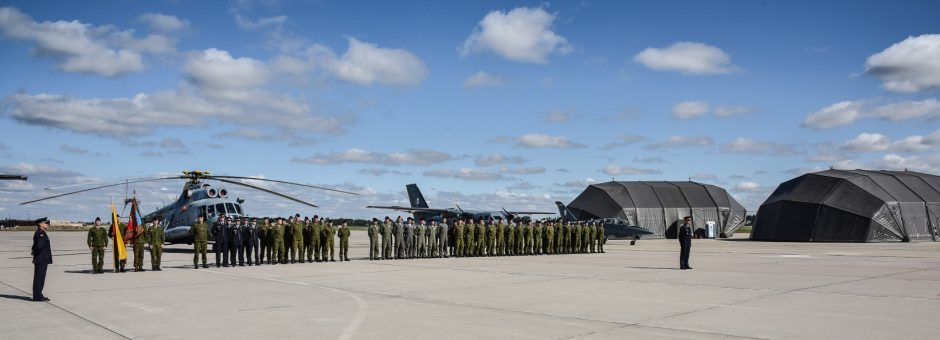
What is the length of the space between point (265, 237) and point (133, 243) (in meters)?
3.45

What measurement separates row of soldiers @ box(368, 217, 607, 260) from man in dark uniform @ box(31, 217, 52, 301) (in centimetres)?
942

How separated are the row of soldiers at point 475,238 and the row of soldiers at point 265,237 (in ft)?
4.77

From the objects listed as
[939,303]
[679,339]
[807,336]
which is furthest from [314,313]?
[939,303]

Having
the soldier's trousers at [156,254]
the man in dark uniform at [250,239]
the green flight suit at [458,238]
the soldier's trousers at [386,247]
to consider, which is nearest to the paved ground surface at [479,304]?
the soldier's trousers at [156,254]

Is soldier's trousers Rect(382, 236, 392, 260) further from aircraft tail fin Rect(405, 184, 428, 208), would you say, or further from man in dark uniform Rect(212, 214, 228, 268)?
aircraft tail fin Rect(405, 184, 428, 208)

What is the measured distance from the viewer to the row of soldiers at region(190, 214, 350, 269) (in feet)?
56.1

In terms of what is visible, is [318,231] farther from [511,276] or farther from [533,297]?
[533,297]

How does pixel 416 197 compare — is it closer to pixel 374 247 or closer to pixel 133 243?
pixel 374 247

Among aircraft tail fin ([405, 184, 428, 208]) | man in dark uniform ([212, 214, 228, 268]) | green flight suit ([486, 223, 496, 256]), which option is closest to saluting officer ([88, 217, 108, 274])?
man in dark uniform ([212, 214, 228, 268])

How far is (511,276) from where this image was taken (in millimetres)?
14039

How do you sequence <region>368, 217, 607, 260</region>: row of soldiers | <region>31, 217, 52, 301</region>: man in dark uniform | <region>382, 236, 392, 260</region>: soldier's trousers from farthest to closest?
<region>368, 217, 607, 260</region>: row of soldiers → <region>382, 236, 392, 260</region>: soldier's trousers → <region>31, 217, 52, 301</region>: man in dark uniform

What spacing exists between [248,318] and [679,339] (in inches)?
195

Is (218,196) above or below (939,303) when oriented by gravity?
above

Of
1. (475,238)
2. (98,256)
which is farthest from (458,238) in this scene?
(98,256)
